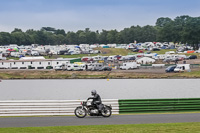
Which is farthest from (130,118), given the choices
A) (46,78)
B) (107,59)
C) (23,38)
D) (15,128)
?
(23,38)

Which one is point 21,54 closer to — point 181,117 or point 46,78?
point 46,78

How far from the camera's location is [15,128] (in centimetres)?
1977

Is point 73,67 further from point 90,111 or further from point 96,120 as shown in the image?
point 96,120

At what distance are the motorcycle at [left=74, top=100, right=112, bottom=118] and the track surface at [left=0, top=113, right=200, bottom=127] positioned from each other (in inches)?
13.0

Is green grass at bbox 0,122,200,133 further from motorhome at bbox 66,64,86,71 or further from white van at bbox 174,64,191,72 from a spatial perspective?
motorhome at bbox 66,64,86,71

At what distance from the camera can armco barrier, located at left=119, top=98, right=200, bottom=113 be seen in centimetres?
2573

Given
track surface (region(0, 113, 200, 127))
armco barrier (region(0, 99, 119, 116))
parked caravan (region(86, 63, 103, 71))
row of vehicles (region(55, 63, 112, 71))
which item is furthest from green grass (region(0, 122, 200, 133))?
parked caravan (region(86, 63, 103, 71))

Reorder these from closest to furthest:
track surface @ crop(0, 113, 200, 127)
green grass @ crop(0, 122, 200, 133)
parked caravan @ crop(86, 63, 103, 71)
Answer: green grass @ crop(0, 122, 200, 133) < track surface @ crop(0, 113, 200, 127) < parked caravan @ crop(86, 63, 103, 71)

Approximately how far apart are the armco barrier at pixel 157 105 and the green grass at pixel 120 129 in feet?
17.0

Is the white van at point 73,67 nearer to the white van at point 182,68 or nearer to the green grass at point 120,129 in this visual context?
the white van at point 182,68

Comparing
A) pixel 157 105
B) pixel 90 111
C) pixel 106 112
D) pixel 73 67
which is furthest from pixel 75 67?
pixel 106 112

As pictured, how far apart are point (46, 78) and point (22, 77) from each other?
641cm

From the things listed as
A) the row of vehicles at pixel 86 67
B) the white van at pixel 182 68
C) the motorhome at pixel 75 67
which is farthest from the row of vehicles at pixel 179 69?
the motorhome at pixel 75 67

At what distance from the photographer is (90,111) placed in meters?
23.9
